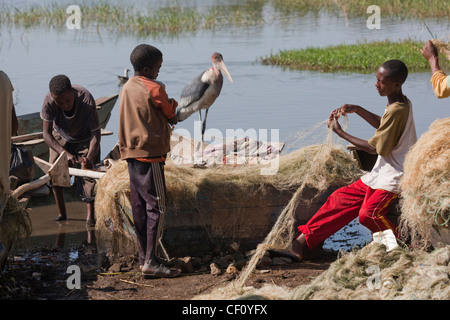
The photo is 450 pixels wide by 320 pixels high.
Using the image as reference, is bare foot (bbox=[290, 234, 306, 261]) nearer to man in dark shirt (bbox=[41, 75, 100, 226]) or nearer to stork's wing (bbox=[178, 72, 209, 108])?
man in dark shirt (bbox=[41, 75, 100, 226])

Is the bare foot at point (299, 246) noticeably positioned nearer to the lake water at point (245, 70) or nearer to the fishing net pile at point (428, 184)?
the fishing net pile at point (428, 184)

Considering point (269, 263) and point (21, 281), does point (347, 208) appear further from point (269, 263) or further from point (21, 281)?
point (21, 281)

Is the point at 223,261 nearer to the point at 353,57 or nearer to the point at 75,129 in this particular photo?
the point at 75,129

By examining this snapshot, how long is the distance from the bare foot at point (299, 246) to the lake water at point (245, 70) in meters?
4.14

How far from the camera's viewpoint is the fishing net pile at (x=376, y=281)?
170 inches

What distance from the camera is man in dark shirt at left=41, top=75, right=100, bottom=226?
6652 millimetres

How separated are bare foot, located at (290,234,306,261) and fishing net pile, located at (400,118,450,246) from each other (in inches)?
34.8

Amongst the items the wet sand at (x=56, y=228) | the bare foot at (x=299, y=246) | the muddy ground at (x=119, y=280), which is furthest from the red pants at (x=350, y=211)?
the wet sand at (x=56, y=228)

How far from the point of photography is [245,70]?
16906 millimetres

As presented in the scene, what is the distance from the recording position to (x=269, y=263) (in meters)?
5.43

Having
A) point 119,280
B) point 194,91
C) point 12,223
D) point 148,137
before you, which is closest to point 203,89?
point 194,91

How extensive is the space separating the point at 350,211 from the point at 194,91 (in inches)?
166

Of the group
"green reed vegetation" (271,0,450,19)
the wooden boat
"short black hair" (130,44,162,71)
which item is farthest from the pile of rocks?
"green reed vegetation" (271,0,450,19)

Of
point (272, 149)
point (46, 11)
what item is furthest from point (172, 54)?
point (272, 149)
